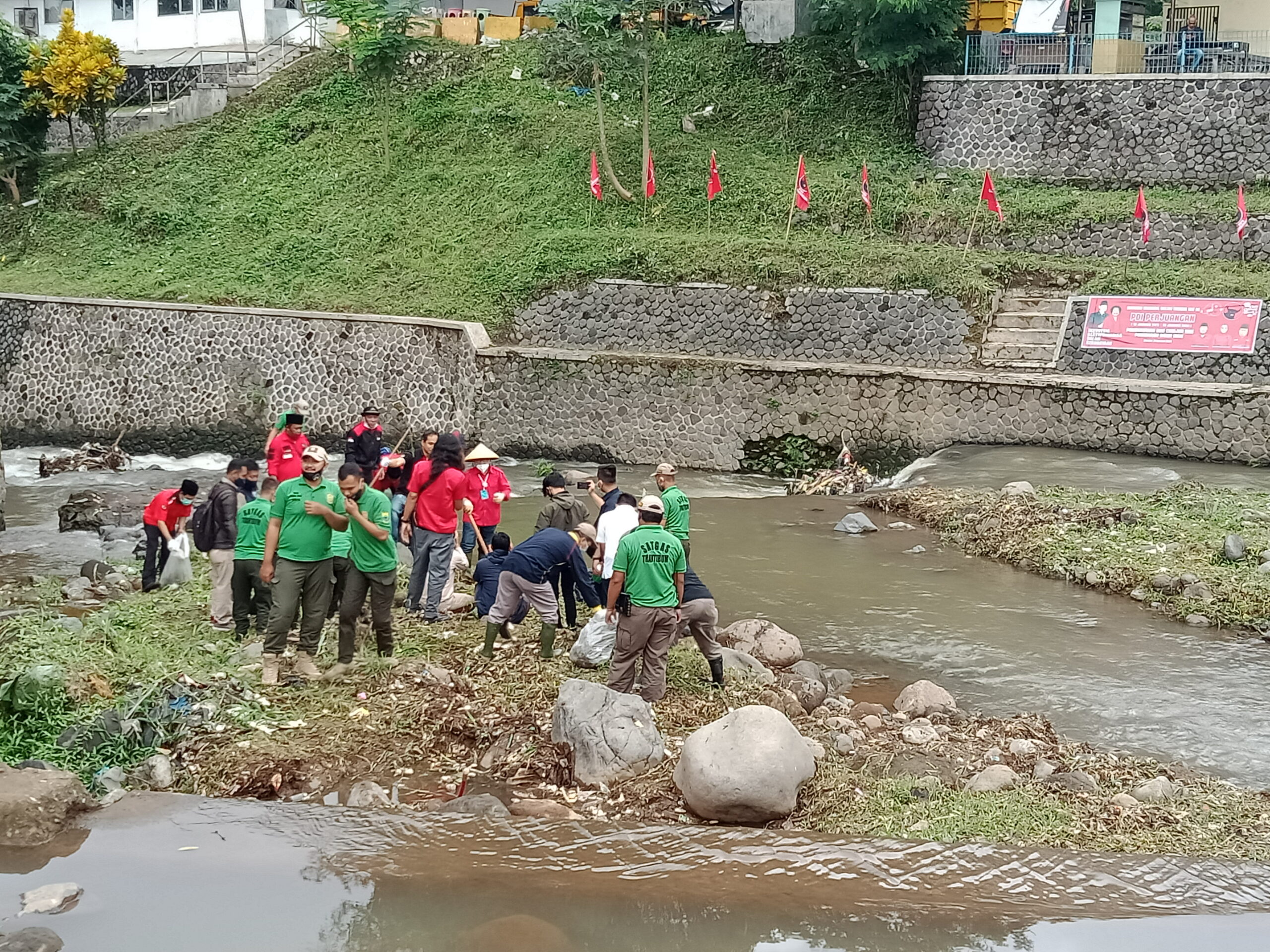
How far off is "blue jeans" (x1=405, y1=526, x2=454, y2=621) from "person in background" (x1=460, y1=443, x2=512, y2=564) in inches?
32.6

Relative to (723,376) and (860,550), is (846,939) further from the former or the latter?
(723,376)

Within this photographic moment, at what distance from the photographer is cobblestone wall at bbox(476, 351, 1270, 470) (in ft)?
61.8

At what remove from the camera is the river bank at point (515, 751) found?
7.15 meters

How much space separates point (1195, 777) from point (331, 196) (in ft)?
76.5

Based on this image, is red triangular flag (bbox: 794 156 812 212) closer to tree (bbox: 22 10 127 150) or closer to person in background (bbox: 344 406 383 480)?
person in background (bbox: 344 406 383 480)

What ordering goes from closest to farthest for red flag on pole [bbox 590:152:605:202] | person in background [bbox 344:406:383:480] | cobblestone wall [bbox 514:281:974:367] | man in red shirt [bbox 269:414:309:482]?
1. man in red shirt [bbox 269:414:309:482]
2. person in background [bbox 344:406:383:480]
3. cobblestone wall [bbox 514:281:974:367]
4. red flag on pole [bbox 590:152:605:202]

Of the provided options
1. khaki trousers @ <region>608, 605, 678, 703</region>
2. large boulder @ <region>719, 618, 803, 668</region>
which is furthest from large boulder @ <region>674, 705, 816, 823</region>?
large boulder @ <region>719, 618, 803, 668</region>

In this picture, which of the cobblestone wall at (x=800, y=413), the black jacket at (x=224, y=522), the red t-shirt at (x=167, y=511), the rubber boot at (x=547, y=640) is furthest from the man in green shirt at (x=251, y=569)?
the cobblestone wall at (x=800, y=413)

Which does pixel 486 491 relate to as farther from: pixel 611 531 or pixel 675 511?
pixel 611 531

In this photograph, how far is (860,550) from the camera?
587 inches

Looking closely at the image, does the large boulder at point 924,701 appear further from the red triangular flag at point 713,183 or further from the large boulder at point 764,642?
the red triangular flag at point 713,183

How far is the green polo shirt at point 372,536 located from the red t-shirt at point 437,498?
47.3 inches

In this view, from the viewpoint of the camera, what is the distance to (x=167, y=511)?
11711 millimetres

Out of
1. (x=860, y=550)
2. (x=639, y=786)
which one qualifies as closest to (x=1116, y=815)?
(x=639, y=786)
